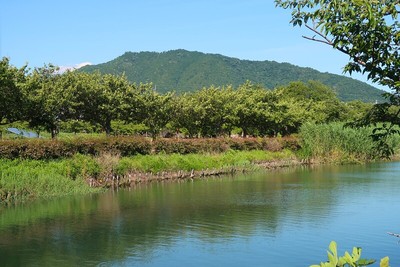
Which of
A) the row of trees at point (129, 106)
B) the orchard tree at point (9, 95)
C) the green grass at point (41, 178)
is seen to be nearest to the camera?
the green grass at point (41, 178)

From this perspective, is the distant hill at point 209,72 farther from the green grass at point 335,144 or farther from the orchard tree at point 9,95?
the orchard tree at point 9,95

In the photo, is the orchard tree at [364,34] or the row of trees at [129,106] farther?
the row of trees at [129,106]

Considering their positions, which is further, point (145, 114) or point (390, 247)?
point (145, 114)

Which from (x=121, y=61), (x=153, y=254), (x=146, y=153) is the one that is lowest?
(x=153, y=254)

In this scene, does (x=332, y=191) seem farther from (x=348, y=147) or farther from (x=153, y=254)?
(x=348, y=147)

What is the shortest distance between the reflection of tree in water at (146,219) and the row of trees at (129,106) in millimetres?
8636

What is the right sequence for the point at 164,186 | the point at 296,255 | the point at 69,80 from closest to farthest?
1. the point at 296,255
2. the point at 164,186
3. the point at 69,80

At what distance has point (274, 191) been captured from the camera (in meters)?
19.5

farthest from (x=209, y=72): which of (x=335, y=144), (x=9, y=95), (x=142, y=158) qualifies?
(x=9, y=95)

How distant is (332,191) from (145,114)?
1668cm

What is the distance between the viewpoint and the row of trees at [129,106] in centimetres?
2514

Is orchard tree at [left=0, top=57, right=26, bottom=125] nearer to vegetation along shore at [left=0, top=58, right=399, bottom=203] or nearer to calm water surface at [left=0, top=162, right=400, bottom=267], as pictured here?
vegetation along shore at [left=0, top=58, right=399, bottom=203]

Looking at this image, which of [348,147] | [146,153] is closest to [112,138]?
[146,153]

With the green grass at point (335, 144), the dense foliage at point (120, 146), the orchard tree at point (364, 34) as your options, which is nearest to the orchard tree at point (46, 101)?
the dense foliage at point (120, 146)
